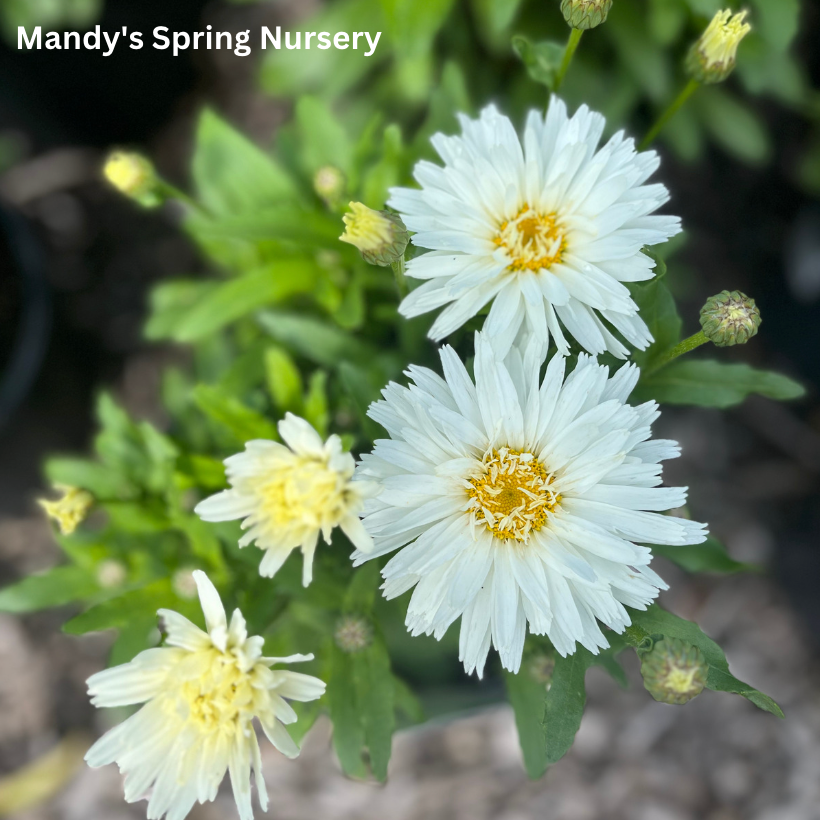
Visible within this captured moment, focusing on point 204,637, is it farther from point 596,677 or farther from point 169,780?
point 596,677

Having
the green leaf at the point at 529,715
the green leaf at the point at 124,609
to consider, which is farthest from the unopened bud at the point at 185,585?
the green leaf at the point at 529,715

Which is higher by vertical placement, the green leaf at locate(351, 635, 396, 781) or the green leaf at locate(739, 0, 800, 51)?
the green leaf at locate(739, 0, 800, 51)

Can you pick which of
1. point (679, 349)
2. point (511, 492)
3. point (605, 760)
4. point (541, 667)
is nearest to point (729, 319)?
point (679, 349)

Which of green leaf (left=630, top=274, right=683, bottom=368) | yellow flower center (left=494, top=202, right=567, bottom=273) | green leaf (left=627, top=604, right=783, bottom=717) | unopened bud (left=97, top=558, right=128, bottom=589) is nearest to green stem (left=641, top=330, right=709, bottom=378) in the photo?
green leaf (left=630, top=274, right=683, bottom=368)

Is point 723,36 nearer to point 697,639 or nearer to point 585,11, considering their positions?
point 585,11

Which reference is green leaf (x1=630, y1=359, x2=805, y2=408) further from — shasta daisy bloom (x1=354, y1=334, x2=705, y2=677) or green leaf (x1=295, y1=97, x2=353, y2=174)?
green leaf (x1=295, y1=97, x2=353, y2=174)
